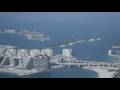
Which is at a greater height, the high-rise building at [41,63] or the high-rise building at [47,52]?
the high-rise building at [47,52]

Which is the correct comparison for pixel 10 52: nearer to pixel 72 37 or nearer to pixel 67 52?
pixel 67 52

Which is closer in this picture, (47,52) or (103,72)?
(103,72)

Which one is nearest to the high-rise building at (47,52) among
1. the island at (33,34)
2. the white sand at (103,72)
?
the island at (33,34)

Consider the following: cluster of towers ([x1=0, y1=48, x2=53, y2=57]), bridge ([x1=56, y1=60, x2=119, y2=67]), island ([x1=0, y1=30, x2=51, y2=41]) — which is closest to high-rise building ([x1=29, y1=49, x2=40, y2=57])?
cluster of towers ([x1=0, y1=48, x2=53, y2=57])

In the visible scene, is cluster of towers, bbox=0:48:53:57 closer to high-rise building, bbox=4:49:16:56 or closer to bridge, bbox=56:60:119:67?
high-rise building, bbox=4:49:16:56

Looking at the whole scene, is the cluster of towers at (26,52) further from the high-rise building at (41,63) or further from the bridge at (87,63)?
the bridge at (87,63)

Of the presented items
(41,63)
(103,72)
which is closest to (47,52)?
(41,63)

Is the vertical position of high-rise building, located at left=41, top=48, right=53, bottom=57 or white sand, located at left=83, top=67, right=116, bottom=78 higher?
high-rise building, located at left=41, top=48, right=53, bottom=57

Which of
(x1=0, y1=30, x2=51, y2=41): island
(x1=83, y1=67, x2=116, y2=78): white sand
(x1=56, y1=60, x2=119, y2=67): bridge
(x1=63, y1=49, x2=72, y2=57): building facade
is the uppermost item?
(x1=0, y1=30, x2=51, y2=41): island
